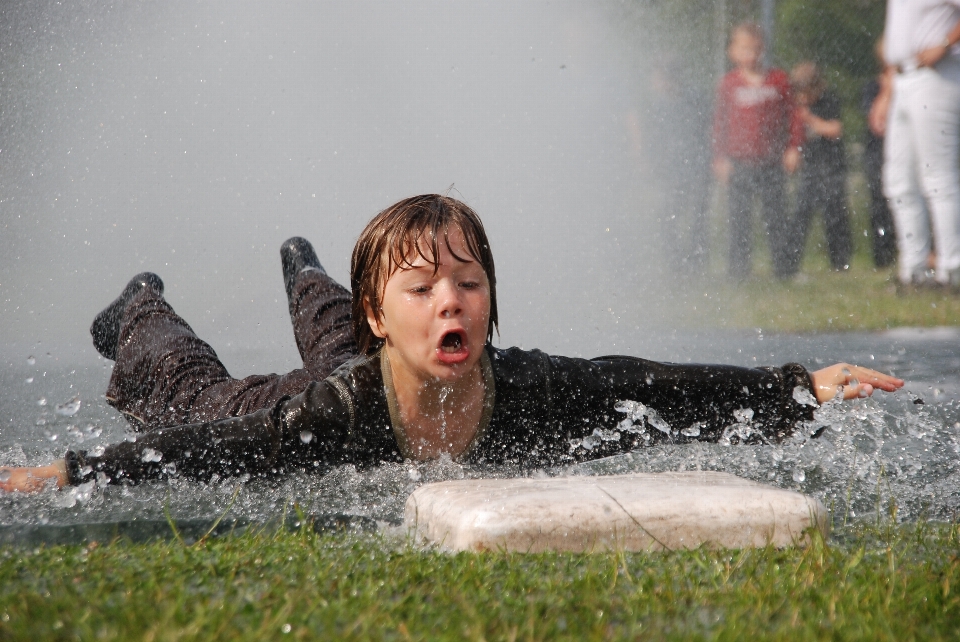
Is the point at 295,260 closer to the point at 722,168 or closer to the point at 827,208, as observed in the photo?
the point at 722,168

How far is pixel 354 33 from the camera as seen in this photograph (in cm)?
768

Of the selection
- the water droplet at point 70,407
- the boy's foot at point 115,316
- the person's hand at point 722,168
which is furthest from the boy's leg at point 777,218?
the water droplet at point 70,407

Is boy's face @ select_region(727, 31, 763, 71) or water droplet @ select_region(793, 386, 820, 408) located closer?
water droplet @ select_region(793, 386, 820, 408)

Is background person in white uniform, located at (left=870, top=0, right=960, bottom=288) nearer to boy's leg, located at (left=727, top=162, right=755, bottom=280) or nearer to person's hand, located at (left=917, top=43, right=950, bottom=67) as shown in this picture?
person's hand, located at (left=917, top=43, right=950, bottom=67)

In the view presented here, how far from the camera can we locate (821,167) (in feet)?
27.5

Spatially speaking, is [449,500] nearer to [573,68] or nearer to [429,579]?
[429,579]

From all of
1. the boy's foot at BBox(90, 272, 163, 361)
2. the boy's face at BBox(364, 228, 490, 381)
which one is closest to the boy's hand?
the boy's foot at BBox(90, 272, 163, 361)

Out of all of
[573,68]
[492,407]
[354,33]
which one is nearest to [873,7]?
[573,68]

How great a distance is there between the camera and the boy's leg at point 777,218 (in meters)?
8.14

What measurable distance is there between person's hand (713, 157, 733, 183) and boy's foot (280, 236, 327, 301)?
4.52 meters

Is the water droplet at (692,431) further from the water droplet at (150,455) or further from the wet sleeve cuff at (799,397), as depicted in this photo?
the water droplet at (150,455)

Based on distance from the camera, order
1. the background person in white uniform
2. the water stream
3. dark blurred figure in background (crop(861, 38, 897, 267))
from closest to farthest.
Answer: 1. the water stream
2. the background person in white uniform
3. dark blurred figure in background (crop(861, 38, 897, 267))

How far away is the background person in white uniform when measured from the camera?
7.17 meters

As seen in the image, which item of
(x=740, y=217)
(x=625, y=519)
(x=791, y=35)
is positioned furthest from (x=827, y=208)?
(x=625, y=519)
